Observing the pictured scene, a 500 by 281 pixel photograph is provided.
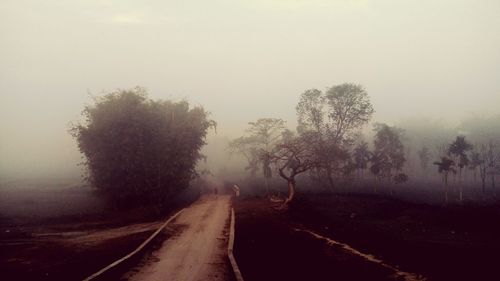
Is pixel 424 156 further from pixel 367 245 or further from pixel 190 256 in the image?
pixel 190 256

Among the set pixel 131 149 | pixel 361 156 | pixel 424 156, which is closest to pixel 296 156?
pixel 131 149

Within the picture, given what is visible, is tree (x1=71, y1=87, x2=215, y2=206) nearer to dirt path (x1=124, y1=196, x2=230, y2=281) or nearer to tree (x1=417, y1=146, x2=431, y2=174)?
dirt path (x1=124, y1=196, x2=230, y2=281)

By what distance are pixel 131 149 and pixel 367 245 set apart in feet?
82.6

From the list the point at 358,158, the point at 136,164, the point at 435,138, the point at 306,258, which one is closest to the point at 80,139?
the point at 136,164

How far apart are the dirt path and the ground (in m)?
1.06

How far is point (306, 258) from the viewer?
1816cm

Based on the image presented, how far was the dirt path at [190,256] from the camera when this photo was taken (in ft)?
50.6

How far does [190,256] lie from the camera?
18531 millimetres

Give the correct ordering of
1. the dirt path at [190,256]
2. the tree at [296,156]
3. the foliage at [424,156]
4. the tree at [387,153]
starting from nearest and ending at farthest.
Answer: the dirt path at [190,256] < the tree at [296,156] < the tree at [387,153] < the foliage at [424,156]

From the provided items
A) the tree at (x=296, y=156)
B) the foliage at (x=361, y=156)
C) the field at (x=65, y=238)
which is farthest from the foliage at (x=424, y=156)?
the field at (x=65, y=238)

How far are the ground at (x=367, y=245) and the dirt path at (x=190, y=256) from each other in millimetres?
1065

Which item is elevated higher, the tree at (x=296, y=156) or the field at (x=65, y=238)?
the tree at (x=296, y=156)

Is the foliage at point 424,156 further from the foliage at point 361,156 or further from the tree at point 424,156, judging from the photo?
the foliage at point 361,156

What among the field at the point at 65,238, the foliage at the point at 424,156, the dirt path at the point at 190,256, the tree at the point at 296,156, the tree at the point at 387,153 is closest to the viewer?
the dirt path at the point at 190,256
